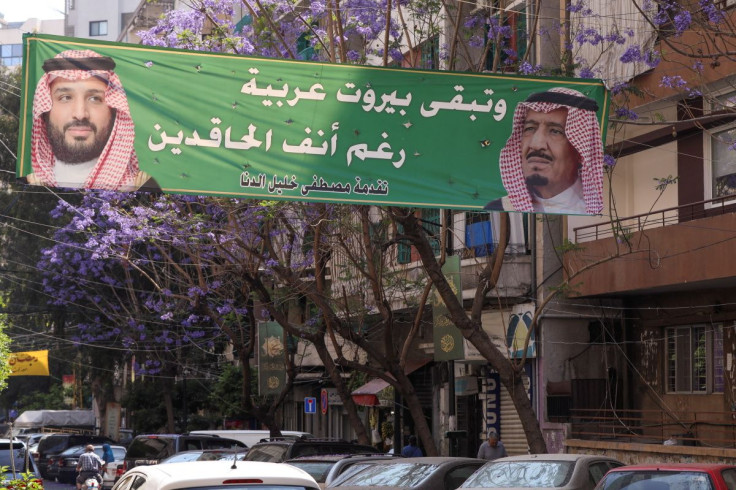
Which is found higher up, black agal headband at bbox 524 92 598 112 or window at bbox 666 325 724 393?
black agal headband at bbox 524 92 598 112

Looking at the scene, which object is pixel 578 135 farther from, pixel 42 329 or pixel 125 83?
pixel 42 329

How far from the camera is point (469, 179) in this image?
13023 mm

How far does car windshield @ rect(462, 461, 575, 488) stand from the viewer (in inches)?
522

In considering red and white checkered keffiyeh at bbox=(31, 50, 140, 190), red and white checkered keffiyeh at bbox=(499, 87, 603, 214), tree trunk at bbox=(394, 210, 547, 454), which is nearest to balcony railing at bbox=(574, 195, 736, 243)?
tree trunk at bbox=(394, 210, 547, 454)

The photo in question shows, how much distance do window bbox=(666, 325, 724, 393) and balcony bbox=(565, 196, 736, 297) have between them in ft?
3.29

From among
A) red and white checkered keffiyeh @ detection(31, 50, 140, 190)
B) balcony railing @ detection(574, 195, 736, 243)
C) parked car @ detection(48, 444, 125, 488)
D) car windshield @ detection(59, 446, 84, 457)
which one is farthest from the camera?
car windshield @ detection(59, 446, 84, 457)

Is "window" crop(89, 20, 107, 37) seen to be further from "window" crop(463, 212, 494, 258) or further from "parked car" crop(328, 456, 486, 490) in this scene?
"parked car" crop(328, 456, 486, 490)

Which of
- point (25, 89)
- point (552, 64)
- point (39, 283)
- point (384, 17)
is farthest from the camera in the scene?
point (39, 283)

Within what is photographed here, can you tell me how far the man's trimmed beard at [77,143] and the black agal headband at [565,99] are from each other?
15.7 feet

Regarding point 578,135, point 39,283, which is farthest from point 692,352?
point 39,283

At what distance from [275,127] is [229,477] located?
18.1 ft

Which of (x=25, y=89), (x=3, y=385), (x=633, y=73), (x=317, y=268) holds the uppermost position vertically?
(x=633, y=73)

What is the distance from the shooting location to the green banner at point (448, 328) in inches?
812

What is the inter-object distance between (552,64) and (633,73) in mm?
3484
